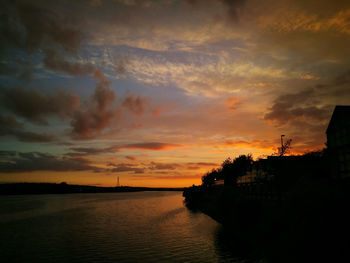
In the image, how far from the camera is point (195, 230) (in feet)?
126

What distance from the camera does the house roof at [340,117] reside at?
122 feet

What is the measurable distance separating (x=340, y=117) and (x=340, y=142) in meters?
4.15

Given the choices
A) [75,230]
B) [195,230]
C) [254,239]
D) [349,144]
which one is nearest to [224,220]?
[195,230]

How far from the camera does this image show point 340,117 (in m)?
38.8

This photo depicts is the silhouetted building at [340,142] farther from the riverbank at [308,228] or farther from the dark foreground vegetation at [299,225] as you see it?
the riverbank at [308,228]

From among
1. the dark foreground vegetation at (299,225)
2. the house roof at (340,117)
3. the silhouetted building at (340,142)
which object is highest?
the house roof at (340,117)

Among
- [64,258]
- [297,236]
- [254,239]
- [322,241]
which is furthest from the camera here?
[254,239]

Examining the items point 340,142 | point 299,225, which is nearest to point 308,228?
point 299,225

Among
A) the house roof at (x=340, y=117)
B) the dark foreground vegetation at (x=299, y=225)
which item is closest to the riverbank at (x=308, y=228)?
the dark foreground vegetation at (x=299, y=225)

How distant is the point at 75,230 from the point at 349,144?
143 ft

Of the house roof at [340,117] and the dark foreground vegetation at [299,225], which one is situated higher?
the house roof at [340,117]

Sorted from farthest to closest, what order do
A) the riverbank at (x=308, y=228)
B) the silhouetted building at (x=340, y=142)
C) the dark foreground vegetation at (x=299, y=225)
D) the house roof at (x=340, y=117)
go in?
the house roof at (x=340, y=117) → the silhouetted building at (x=340, y=142) → the dark foreground vegetation at (x=299, y=225) → the riverbank at (x=308, y=228)

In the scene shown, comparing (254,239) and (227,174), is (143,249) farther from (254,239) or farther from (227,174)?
A: (227,174)

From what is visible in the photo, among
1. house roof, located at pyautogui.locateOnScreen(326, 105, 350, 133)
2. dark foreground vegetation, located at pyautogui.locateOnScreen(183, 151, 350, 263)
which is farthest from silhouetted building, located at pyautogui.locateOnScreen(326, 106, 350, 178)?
dark foreground vegetation, located at pyautogui.locateOnScreen(183, 151, 350, 263)
